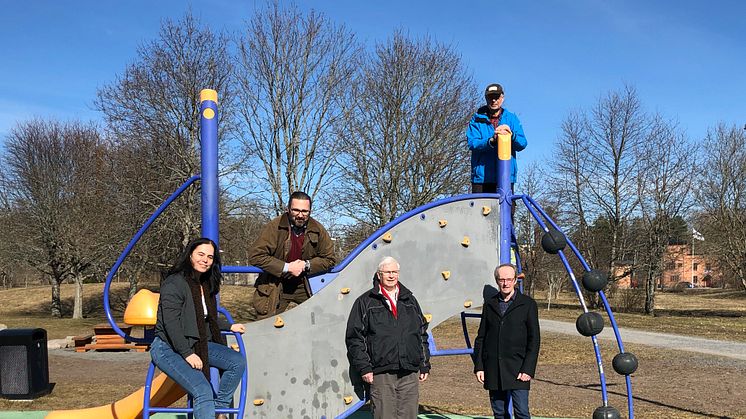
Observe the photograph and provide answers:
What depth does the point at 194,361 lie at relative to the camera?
3.75 metres

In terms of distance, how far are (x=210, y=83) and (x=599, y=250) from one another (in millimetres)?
18093

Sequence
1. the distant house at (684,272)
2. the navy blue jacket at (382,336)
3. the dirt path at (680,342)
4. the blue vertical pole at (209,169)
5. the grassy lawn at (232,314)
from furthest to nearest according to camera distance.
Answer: the distant house at (684,272) → the grassy lawn at (232,314) → the dirt path at (680,342) → the blue vertical pole at (209,169) → the navy blue jacket at (382,336)

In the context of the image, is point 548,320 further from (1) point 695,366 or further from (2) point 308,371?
(2) point 308,371

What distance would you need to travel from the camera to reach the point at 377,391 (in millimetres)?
4195

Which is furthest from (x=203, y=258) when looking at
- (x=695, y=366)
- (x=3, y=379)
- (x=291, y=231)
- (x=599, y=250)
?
(x=599, y=250)

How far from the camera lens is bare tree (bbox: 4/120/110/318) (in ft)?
81.0

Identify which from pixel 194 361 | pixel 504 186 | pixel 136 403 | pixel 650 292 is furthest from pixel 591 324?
pixel 650 292

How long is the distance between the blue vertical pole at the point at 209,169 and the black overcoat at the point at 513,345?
2014mm

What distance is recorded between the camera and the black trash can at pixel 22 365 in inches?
341

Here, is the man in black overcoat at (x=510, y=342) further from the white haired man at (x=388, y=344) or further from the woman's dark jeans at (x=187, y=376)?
the woman's dark jeans at (x=187, y=376)

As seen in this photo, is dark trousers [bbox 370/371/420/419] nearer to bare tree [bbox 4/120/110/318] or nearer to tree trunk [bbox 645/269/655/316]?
bare tree [bbox 4/120/110/318]

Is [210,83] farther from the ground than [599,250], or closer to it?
farther from the ground

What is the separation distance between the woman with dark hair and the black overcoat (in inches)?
71.9

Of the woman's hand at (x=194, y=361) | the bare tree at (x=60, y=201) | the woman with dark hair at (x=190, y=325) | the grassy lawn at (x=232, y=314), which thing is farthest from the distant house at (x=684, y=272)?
the woman's hand at (x=194, y=361)
